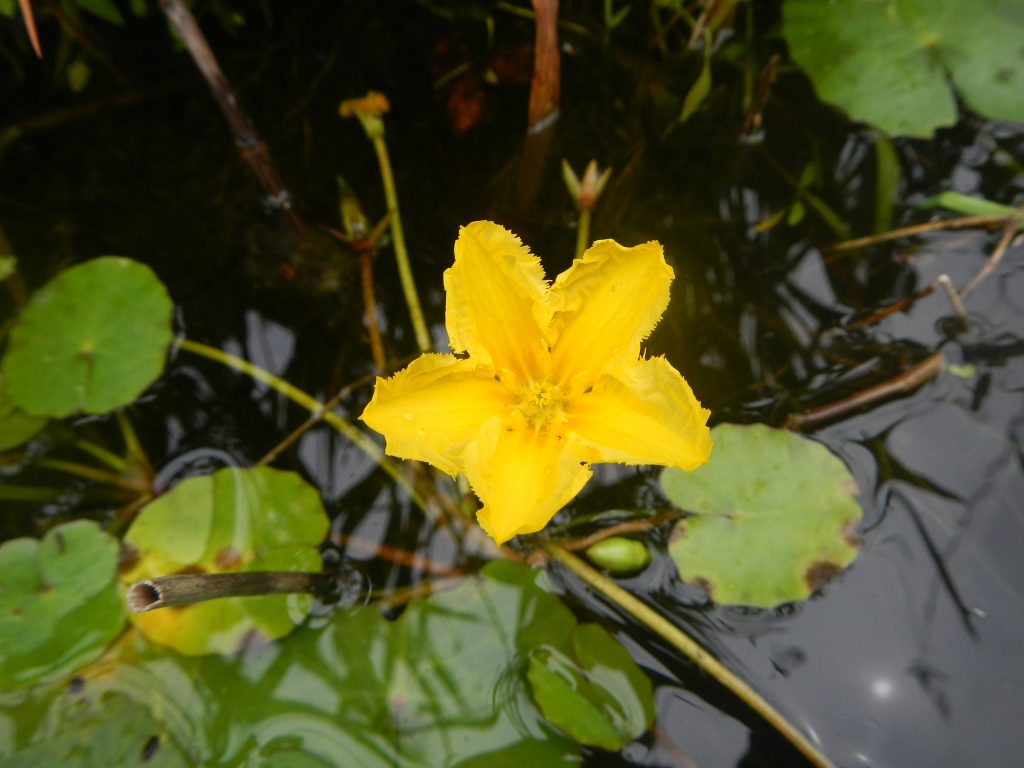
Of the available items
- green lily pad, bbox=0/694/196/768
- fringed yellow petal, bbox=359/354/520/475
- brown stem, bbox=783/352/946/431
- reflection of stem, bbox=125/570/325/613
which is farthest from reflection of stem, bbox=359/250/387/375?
brown stem, bbox=783/352/946/431

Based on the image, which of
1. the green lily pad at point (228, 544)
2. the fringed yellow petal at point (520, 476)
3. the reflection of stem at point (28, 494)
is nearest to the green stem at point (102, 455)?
the reflection of stem at point (28, 494)

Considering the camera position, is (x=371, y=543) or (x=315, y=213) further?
(x=315, y=213)

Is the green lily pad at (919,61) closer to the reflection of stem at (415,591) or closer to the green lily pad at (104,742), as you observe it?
the reflection of stem at (415,591)

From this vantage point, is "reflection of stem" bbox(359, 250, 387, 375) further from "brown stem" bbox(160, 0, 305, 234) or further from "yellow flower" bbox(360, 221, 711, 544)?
"yellow flower" bbox(360, 221, 711, 544)

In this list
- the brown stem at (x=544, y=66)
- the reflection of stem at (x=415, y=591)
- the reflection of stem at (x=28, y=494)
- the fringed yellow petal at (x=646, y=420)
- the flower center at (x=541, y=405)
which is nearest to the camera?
the fringed yellow petal at (x=646, y=420)

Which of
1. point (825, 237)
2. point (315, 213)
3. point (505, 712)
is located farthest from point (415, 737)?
point (825, 237)

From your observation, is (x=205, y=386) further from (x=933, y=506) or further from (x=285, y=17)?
(x=933, y=506)

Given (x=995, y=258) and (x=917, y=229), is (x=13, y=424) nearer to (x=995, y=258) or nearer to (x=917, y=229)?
(x=917, y=229)
